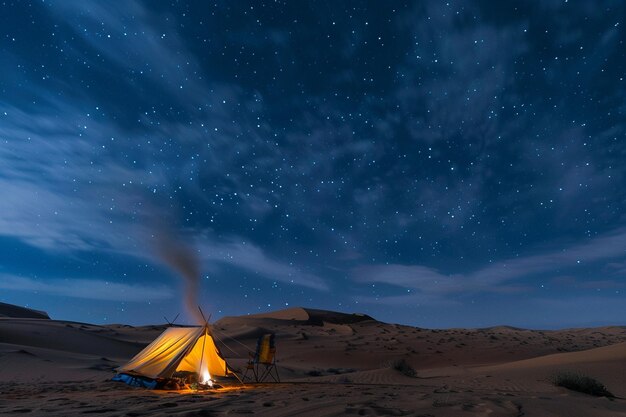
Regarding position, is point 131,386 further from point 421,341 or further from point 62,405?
point 421,341

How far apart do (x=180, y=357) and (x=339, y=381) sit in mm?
5250

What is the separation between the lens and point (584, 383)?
10.8 meters

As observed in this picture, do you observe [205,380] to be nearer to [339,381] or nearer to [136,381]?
[136,381]

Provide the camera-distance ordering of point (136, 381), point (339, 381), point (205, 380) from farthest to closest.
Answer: point (339, 381)
point (205, 380)
point (136, 381)

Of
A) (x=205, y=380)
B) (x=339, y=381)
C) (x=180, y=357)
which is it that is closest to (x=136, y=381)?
(x=180, y=357)

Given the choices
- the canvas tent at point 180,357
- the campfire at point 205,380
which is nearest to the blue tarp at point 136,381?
the canvas tent at point 180,357

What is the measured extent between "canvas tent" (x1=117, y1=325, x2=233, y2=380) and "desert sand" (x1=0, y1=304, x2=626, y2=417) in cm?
69

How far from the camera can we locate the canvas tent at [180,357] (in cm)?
1197

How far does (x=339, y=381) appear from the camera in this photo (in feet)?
44.9

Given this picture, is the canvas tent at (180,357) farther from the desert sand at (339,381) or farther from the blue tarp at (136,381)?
the desert sand at (339,381)

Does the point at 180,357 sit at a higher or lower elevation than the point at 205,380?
higher

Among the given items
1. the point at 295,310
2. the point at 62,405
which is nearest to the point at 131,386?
the point at 62,405

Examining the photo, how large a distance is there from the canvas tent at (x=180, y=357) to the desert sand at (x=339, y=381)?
2.26ft

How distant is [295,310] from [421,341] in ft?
87.9
